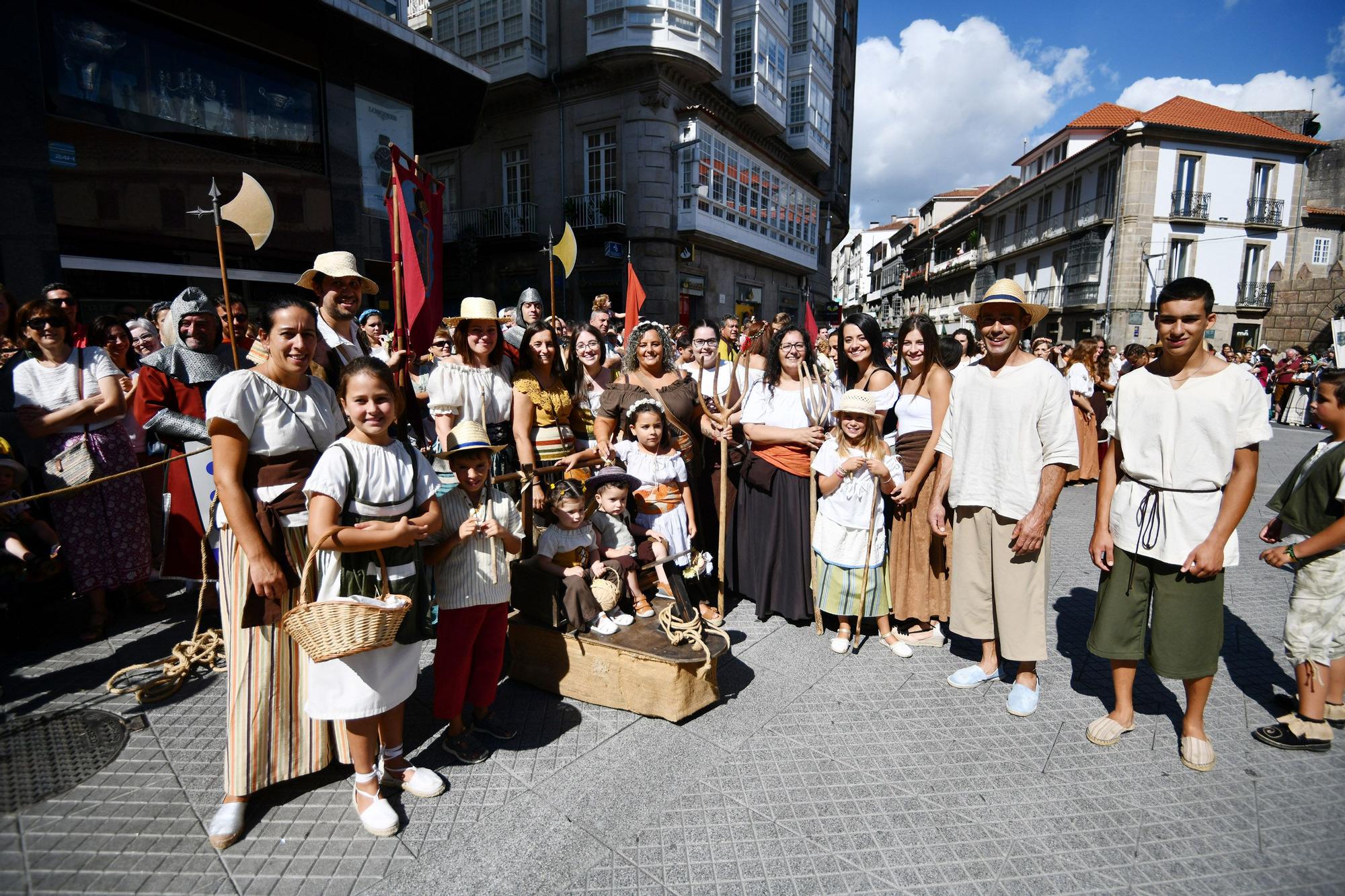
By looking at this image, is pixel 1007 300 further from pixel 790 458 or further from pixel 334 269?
pixel 334 269

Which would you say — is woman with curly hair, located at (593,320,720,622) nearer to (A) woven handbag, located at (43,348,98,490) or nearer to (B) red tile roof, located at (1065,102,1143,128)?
(A) woven handbag, located at (43,348,98,490)

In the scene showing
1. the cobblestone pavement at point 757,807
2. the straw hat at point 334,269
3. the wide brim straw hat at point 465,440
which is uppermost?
the straw hat at point 334,269

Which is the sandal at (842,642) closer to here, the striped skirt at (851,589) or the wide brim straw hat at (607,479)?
the striped skirt at (851,589)

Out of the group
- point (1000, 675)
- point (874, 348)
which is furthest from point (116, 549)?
point (1000, 675)

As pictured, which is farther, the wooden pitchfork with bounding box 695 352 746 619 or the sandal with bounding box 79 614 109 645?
the wooden pitchfork with bounding box 695 352 746 619

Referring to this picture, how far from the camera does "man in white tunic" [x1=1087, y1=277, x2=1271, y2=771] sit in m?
2.90

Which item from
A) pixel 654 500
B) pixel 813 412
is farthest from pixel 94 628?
pixel 813 412

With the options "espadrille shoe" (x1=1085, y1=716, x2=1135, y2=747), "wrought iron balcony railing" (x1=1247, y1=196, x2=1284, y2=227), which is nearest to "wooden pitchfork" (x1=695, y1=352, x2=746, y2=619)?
"espadrille shoe" (x1=1085, y1=716, x2=1135, y2=747)

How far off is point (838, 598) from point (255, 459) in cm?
343

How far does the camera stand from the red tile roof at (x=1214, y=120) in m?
30.3

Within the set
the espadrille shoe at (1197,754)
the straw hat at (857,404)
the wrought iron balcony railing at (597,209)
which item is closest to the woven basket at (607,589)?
the straw hat at (857,404)

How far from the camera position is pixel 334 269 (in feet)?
11.8

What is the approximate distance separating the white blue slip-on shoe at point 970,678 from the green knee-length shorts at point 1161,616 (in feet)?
2.21

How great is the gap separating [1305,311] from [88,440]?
40.2 meters
